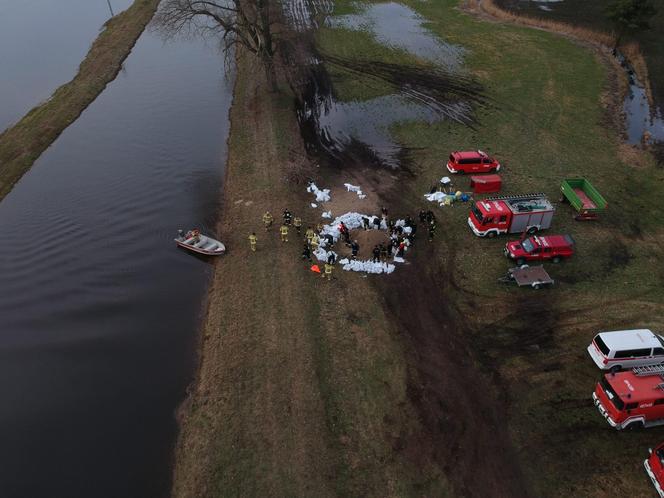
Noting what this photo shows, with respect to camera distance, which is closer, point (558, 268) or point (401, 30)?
point (558, 268)

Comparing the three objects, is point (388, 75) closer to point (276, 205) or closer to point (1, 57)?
point (276, 205)

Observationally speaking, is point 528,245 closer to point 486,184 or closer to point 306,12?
point 486,184

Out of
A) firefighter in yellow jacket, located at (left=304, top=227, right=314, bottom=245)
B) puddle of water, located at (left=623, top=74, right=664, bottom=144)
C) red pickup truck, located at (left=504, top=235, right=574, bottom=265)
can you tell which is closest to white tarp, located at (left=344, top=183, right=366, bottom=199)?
firefighter in yellow jacket, located at (left=304, top=227, right=314, bottom=245)

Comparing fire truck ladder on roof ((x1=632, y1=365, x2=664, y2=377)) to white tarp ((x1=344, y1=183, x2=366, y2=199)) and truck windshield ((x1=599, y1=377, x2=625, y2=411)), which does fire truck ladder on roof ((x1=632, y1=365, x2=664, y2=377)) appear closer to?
truck windshield ((x1=599, y1=377, x2=625, y2=411))

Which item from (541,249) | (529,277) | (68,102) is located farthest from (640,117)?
(68,102)

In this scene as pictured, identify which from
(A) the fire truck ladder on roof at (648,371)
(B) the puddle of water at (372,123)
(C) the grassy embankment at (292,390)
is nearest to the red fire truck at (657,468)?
(A) the fire truck ladder on roof at (648,371)

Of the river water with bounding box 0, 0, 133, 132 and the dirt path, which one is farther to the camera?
the river water with bounding box 0, 0, 133, 132
